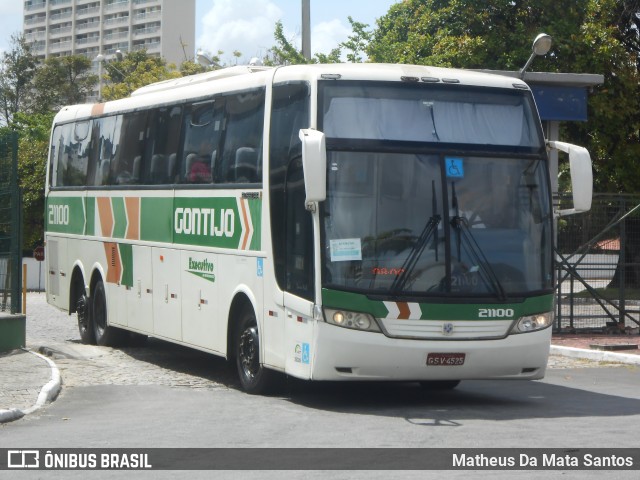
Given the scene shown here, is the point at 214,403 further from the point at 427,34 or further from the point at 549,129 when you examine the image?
the point at 427,34

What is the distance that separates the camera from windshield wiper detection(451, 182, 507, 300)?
40.7 feet

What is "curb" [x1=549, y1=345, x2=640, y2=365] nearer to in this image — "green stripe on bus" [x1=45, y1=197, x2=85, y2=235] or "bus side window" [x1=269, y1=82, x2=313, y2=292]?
"bus side window" [x1=269, y1=82, x2=313, y2=292]

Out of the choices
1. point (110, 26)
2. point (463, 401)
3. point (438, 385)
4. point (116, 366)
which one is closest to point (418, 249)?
point (463, 401)

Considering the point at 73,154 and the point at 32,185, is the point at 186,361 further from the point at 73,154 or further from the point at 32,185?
the point at 32,185

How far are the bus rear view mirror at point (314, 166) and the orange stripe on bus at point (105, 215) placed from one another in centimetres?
769

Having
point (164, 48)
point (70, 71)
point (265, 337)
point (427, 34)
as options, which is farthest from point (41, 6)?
point (265, 337)

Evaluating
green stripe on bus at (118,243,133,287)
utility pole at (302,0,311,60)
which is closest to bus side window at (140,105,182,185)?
green stripe on bus at (118,243,133,287)

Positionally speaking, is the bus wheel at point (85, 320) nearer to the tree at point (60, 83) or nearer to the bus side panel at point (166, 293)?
the bus side panel at point (166, 293)

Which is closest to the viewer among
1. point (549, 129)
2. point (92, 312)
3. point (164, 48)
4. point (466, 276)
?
point (466, 276)

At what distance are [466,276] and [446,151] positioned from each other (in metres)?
1.24

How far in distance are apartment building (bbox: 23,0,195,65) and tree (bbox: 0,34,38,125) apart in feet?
130

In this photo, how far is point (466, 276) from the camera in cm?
1241

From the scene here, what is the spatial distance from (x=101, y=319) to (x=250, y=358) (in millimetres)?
6363

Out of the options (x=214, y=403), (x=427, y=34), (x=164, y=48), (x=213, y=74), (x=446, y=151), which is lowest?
(x=214, y=403)
